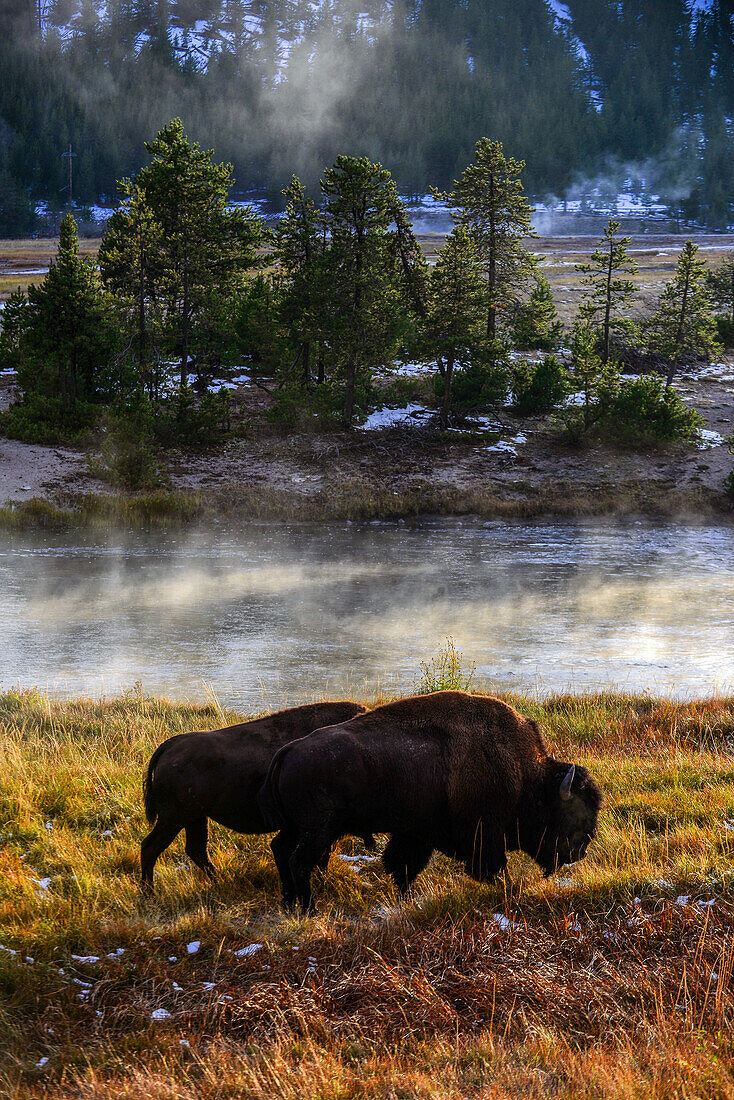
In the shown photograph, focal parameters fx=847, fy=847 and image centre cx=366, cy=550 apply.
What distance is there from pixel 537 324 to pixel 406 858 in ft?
124

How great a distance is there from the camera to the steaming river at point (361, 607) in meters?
14.8

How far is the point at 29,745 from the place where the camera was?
8891 millimetres

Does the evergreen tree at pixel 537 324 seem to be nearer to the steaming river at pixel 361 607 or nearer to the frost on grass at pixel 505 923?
the steaming river at pixel 361 607

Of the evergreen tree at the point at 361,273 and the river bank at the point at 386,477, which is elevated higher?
the evergreen tree at the point at 361,273

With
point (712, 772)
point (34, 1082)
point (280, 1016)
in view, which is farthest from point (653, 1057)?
point (712, 772)

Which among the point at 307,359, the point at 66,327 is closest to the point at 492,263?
the point at 307,359

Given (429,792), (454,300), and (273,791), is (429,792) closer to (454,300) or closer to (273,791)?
(273,791)

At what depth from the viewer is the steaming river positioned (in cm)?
1483

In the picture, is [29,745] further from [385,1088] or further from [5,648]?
[5,648]

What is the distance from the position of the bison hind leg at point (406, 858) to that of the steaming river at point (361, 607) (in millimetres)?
7208

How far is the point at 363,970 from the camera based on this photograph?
14.7 ft

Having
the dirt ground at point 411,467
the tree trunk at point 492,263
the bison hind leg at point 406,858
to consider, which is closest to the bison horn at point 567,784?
the bison hind leg at point 406,858

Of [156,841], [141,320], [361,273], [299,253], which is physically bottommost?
[156,841]

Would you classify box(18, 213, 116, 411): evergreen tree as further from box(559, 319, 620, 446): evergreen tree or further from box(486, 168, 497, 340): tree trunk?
box(559, 319, 620, 446): evergreen tree
